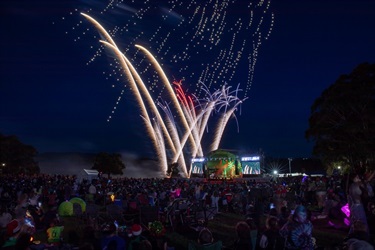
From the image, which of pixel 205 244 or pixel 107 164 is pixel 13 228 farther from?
pixel 107 164

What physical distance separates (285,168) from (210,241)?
361ft

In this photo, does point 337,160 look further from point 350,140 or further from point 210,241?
point 210,241

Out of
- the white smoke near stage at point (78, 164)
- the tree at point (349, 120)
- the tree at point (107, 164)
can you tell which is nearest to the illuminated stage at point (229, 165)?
the tree at point (107, 164)

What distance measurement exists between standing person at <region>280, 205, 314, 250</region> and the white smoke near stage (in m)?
107

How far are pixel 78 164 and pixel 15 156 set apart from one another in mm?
64666

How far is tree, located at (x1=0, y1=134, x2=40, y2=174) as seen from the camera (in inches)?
2530

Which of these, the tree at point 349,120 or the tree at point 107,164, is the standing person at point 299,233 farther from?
the tree at point 107,164

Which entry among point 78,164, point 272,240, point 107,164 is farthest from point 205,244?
point 78,164

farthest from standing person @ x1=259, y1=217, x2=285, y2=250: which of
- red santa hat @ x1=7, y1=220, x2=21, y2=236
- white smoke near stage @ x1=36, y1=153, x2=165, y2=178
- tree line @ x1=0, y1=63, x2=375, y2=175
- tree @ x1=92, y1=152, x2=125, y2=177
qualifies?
white smoke near stage @ x1=36, y1=153, x2=165, y2=178

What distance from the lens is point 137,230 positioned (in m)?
6.71

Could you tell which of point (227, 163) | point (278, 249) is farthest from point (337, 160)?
point (227, 163)

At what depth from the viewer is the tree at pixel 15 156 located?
64.3m

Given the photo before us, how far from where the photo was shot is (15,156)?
6638cm

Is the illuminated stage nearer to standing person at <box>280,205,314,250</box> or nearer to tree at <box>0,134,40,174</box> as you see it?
tree at <box>0,134,40,174</box>
